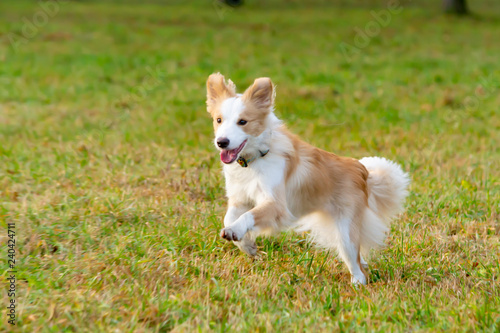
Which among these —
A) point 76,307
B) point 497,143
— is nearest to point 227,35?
point 497,143

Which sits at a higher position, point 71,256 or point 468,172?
point 71,256

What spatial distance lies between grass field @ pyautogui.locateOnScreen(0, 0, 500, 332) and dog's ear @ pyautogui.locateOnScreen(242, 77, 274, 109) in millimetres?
1231

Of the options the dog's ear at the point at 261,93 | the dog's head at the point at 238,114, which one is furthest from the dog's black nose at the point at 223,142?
the dog's ear at the point at 261,93

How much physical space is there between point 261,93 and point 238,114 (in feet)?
0.94

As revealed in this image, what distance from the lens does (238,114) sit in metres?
4.26

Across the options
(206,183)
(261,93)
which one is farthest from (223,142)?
(206,183)

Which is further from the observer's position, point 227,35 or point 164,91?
point 227,35

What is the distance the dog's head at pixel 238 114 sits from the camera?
164 inches

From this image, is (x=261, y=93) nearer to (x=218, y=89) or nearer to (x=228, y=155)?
(x=218, y=89)

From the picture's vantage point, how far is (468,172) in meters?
7.03

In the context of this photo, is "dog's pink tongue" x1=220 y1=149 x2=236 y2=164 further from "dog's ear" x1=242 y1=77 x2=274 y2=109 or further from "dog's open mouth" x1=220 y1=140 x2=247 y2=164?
"dog's ear" x1=242 y1=77 x2=274 y2=109

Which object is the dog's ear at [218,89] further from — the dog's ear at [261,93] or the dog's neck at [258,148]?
the dog's neck at [258,148]

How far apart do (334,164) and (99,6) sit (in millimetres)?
22357

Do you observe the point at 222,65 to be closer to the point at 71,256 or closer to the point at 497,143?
the point at 497,143
